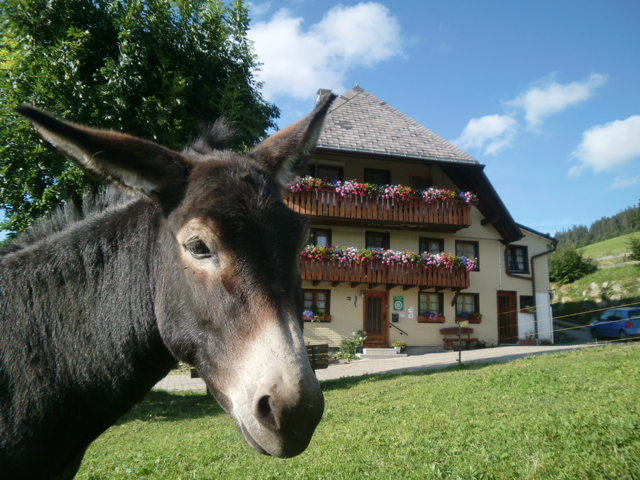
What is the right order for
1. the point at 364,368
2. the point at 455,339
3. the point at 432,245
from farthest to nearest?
the point at 432,245 < the point at 455,339 < the point at 364,368

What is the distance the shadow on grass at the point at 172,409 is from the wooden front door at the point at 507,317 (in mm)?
19597

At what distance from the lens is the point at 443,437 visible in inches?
215

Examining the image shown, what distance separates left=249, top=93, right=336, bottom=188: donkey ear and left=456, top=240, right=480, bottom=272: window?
23613mm

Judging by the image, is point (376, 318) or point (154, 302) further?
point (376, 318)

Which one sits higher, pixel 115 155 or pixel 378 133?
pixel 378 133

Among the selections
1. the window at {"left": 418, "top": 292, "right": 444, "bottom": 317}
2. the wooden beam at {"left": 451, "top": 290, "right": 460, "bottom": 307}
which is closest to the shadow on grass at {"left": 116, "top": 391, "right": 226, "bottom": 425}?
the window at {"left": 418, "top": 292, "right": 444, "bottom": 317}

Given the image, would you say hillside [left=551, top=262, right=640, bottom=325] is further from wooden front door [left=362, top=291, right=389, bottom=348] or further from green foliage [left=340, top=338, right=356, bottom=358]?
green foliage [left=340, top=338, right=356, bottom=358]

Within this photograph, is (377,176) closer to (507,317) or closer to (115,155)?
(507,317)

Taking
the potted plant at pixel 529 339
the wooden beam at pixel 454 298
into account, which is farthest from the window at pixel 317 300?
the potted plant at pixel 529 339

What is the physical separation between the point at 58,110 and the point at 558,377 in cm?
1167

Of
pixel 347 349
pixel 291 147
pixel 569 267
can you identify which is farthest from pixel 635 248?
pixel 291 147

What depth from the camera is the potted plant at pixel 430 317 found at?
2233cm

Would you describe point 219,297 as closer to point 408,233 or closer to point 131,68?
point 131,68

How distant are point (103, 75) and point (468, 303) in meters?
22.2
